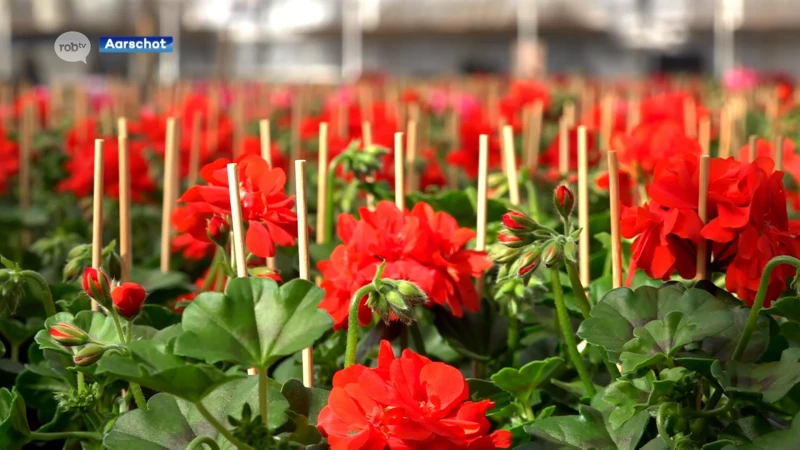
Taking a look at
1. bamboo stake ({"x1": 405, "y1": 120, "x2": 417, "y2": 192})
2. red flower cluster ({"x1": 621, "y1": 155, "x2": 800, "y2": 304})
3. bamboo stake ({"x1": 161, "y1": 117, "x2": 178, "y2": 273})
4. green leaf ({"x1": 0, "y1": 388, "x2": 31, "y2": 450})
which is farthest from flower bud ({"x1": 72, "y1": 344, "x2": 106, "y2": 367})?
bamboo stake ({"x1": 405, "y1": 120, "x2": 417, "y2": 192})

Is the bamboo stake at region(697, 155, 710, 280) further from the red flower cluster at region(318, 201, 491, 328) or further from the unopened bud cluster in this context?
Result: the red flower cluster at region(318, 201, 491, 328)

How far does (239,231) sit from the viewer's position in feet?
3.10

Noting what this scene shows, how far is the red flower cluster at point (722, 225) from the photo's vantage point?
924 millimetres

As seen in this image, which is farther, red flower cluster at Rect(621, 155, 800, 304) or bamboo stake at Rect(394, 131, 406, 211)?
bamboo stake at Rect(394, 131, 406, 211)

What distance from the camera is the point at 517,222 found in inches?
36.7

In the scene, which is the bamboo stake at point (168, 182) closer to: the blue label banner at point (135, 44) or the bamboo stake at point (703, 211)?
the blue label banner at point (135, 44)

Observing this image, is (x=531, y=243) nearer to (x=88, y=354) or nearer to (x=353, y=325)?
(x=353, y=325)

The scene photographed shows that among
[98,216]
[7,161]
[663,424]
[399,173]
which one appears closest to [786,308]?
[663,424]

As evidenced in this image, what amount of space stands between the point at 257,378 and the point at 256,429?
0.09 meters

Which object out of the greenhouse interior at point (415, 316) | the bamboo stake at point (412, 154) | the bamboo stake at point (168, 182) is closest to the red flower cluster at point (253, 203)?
the greenhouse interior at point (415, 316)

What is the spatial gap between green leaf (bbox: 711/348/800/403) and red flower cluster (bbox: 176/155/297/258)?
0.40 metres

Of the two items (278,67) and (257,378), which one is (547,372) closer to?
(257,378)

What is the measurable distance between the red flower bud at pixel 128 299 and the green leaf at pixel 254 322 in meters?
0.09

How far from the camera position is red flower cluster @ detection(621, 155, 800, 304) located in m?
0.92
